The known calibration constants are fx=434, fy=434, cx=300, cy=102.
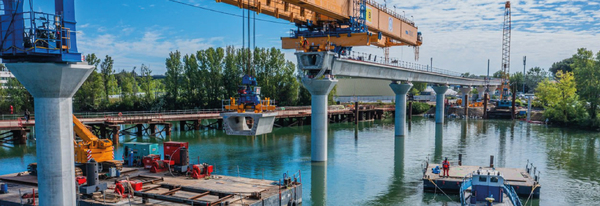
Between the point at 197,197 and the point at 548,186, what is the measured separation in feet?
76.0

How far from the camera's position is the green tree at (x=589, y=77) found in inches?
2532

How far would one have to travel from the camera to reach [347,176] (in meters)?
32.6

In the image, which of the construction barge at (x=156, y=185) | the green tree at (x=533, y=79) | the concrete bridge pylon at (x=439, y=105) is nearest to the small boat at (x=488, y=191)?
the construction barge at (x=156, y=185)

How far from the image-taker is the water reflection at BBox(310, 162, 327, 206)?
26645 mm

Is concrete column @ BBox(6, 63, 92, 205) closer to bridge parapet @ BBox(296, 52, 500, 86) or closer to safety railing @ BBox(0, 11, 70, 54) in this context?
safety railing @ BBox(0, 11, 70, 54)

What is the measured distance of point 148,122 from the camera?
56125 millimetres

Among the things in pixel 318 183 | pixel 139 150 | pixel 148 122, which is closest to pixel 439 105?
pixel 148 122

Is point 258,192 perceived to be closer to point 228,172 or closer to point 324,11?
point 228,172

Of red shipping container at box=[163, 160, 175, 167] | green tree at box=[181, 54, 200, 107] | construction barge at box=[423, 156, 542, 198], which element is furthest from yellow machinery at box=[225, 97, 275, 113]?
green tree at box=[181, 54, 200, 107]

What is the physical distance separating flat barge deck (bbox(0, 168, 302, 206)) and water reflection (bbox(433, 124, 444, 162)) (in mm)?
20697

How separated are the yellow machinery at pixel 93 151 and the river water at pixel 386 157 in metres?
8.29

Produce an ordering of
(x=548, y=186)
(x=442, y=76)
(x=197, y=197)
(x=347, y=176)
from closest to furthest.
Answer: (x=197, y=197)
(x=548, y=186)
(x=347, y=176)
(x=442, y=76)

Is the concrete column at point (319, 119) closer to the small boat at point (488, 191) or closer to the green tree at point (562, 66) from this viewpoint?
the small boat at point (488, 191)

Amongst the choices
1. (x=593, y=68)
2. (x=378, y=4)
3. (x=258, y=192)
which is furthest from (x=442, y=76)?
(x=258, y=192)
